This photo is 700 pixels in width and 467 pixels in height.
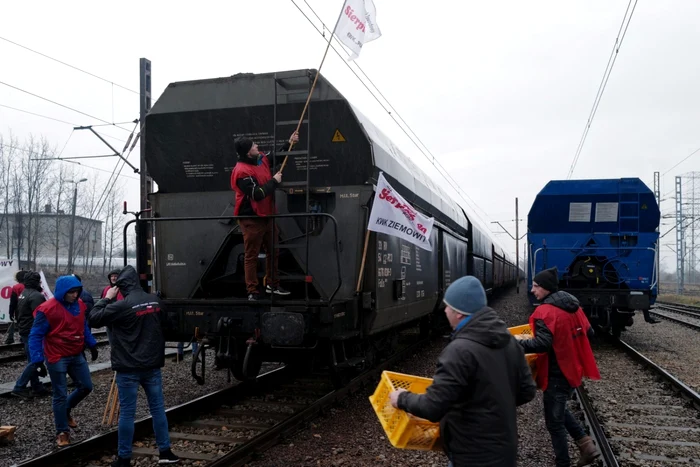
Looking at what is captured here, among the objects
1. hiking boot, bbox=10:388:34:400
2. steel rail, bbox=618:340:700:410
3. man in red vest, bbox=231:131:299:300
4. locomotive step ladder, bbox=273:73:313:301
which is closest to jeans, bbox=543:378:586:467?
man in red vest, bbox=231:131:299:300

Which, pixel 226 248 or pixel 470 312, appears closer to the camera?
pixel 470 312

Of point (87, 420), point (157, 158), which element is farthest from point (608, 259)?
point (87, 420)

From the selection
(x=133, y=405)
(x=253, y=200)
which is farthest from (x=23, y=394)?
(x=253, y=200)

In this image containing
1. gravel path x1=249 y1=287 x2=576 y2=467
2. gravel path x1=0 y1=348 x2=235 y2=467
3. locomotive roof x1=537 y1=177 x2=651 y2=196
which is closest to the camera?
gravel path x1=249 y1=287 x2=576 y2=467

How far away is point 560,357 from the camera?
4.59 m

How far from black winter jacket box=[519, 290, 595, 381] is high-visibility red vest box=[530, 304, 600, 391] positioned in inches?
1.2

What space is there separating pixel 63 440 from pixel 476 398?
452 centimetres

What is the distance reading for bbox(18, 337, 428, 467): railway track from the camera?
509 cm

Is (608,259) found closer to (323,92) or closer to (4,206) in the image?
(323,92)

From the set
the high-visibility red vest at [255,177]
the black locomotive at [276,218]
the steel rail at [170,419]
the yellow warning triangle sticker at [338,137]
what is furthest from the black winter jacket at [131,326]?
the yellow warning triangle sticker at [338,137]

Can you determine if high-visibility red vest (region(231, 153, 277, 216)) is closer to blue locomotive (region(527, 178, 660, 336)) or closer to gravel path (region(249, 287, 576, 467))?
gravel path (region(249, 287, 576, 467))

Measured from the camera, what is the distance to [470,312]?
2918 millimetres

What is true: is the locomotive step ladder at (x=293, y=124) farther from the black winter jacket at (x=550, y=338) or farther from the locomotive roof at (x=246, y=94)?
the black winter jacket at (x=550, y=338)

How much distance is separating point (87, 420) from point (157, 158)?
126 inches
